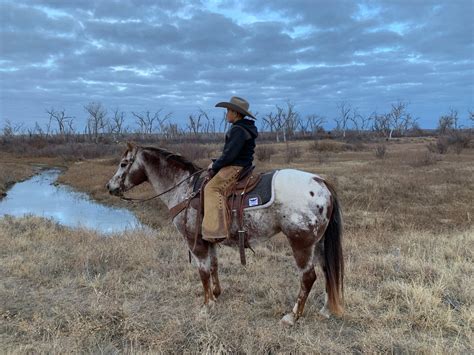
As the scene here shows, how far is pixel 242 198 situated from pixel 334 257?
4.18 ft

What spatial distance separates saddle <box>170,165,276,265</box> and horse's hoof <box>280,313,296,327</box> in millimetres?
855

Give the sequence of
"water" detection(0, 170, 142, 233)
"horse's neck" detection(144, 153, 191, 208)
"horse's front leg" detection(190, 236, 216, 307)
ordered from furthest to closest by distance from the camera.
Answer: "water" detection(0, 170, 142, 233)
"horse's neck" detection(144, 153, 191, 208)
"horse's front leg" detection(190, 236, 216, 307)

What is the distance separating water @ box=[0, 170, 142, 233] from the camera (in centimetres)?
1435

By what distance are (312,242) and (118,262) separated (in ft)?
11.9

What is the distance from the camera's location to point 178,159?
5121 millimetres

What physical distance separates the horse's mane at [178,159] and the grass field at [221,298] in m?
1.66

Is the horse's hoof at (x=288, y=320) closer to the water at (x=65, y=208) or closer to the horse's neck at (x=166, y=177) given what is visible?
the horse's neck at (x=166, y=177)

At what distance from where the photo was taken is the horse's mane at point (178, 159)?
5.09 m

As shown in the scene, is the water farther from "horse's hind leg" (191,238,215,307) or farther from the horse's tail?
the horse's tail

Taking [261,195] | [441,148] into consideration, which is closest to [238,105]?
[261,195]

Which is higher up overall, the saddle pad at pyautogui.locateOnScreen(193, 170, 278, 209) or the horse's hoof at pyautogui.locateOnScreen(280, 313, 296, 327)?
the saddle pad at pyautogui.locateOnScreen(193, 170, 278, 209)

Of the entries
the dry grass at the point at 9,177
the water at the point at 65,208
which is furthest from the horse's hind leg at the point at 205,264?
the dry grass at the point at 9,177

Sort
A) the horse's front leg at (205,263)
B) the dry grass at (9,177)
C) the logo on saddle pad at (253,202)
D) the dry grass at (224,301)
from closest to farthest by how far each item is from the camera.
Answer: the dry grass at (224,301) < the logo on saddle pad at (253,202) < the horse's front leg at (205,263) < the dry grass at (9,177)

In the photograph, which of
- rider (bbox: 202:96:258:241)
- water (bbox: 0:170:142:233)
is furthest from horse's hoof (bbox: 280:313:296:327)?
water (bbox: 0:170:142:233)
